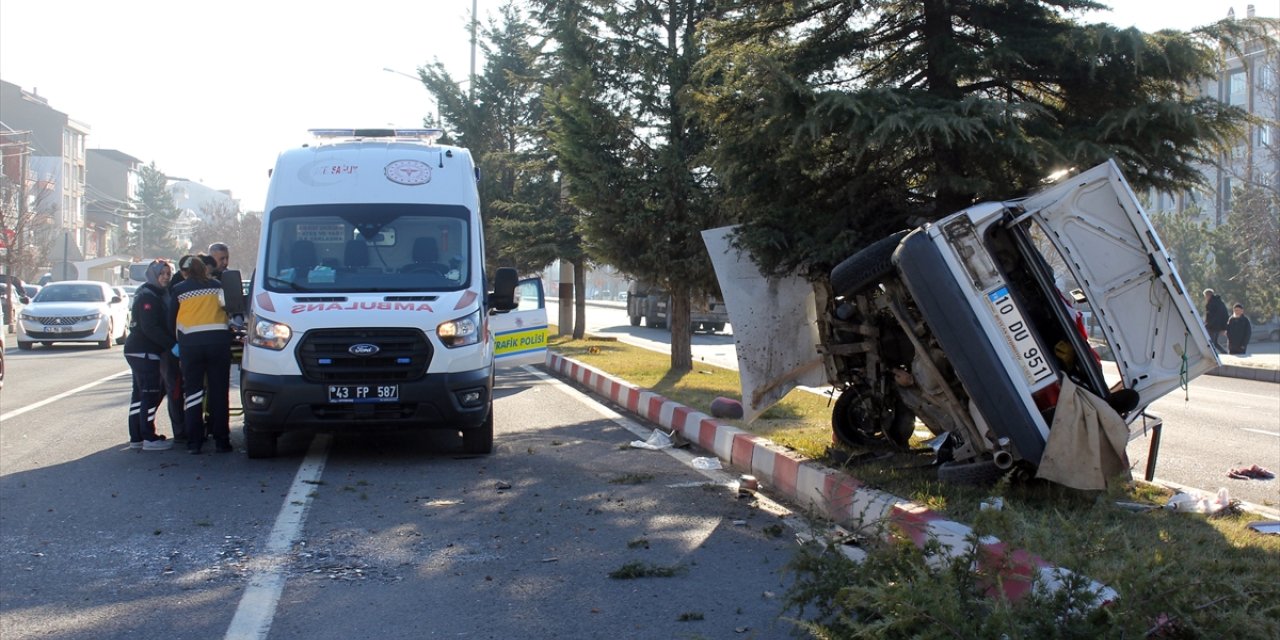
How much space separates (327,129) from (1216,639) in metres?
9.77

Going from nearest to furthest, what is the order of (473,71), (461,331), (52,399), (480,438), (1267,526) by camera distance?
(1267,526)
(461,331)
(480,438)
(52,399)
(473,71)

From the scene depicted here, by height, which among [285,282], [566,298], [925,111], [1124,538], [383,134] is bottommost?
[1124,538]

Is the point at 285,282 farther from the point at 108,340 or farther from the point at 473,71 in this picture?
the point at 473,71

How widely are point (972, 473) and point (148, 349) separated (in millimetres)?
7281

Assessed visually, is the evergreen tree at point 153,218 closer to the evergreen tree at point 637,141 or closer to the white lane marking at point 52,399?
the white lane marking at point 52,399

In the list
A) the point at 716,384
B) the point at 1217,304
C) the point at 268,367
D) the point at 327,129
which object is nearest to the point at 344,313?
the point at 268,367

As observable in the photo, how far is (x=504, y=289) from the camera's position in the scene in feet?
32.7

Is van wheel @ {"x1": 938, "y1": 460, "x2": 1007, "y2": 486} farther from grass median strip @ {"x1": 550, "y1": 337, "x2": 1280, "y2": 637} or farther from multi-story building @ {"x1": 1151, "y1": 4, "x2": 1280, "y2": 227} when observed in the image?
multi-story building @ {"x1": 1151, "y1": 4, "x2": 1280, "y2": 227}

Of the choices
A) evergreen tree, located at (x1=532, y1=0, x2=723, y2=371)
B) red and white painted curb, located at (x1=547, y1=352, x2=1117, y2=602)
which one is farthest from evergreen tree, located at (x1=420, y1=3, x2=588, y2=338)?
red and white painted curb, located at (x1=547, y1=352, x2=1117, y2=602)

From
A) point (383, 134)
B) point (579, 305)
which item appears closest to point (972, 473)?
point (383, 134)

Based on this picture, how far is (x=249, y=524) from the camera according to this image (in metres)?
6.93

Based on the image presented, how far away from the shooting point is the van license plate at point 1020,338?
628 centimetres

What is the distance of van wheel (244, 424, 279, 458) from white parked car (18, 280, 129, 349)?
17.0 metres

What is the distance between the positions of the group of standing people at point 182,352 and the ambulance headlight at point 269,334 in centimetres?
83
